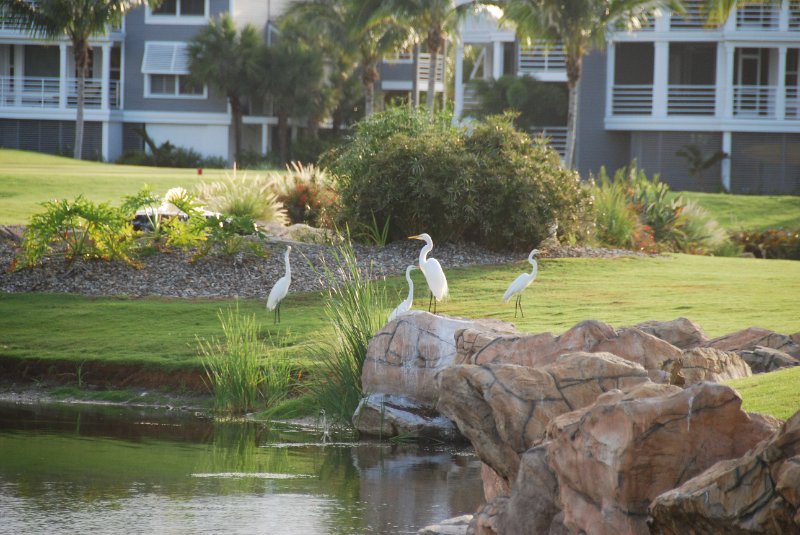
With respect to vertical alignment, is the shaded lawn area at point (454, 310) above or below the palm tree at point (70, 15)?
below

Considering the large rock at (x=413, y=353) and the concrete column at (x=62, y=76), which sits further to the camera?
the concrete column at (x=62, y=76)

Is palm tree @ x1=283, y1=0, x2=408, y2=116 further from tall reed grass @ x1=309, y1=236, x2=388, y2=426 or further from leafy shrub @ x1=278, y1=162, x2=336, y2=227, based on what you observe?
tall reed grass @ x1=309, y1=236, x2=388, y2=426

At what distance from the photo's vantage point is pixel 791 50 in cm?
4591

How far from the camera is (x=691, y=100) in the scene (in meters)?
43.3

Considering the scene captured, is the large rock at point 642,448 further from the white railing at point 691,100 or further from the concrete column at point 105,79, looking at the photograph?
the concrete column at point 105,79

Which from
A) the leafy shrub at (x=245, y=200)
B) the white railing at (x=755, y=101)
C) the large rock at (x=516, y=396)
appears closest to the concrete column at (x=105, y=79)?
the white railing at (x=755, y=101)

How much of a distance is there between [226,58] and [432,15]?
50.3 feet

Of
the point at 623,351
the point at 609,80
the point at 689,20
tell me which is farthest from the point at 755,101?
the point at 623,351

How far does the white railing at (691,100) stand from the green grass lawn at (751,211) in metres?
8.76

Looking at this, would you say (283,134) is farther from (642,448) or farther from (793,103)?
(642,448)

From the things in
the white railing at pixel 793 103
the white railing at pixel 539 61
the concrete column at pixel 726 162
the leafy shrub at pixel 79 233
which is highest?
the white railing at pixel 539 61

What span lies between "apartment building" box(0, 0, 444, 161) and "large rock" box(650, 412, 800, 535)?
48.7 m

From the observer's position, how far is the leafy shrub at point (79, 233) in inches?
698

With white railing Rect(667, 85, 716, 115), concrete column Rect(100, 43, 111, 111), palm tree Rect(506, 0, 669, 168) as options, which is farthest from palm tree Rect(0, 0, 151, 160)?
white railing Rect(667, 85, 716, 115)
